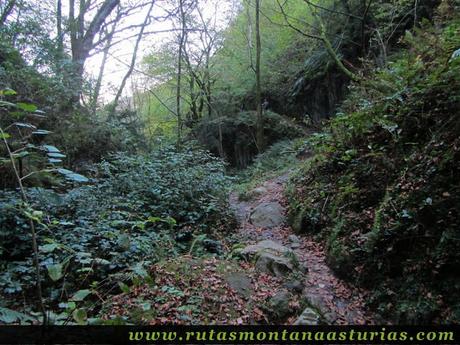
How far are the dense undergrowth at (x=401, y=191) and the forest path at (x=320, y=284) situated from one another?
0.16 metres

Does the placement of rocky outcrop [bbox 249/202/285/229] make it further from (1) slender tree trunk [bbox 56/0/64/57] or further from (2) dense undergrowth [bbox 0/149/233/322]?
(1) slender tree trunk [bbox 56/0/64/57]

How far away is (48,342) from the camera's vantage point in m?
2.03

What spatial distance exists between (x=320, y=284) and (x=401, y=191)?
1651mm

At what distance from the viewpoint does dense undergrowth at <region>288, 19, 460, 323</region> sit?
128 inches

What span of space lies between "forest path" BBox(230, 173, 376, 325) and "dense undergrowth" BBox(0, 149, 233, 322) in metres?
0.91

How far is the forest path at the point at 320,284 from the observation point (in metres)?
3.58

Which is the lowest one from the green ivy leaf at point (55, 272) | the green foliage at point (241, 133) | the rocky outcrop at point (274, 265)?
the rocky outcrop at point (274, 265)

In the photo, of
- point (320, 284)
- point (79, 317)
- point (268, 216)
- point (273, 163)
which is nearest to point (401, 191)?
point (320, 284)

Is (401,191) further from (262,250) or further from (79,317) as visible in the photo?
(79,317)

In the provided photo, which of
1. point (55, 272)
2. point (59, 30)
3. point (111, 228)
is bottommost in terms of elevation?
point (111, 228)

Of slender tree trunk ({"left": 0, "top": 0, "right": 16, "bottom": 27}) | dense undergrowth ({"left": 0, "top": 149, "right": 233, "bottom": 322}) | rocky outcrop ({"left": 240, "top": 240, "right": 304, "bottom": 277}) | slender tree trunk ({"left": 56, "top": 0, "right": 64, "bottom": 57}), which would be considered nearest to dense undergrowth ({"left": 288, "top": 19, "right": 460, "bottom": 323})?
rocky outcrop ({"left": 240, "top": 240, "right": 304, "bottom": 277})

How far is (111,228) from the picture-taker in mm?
4977

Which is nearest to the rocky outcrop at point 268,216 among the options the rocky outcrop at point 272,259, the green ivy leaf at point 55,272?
the rocky outcrop at point 272,259

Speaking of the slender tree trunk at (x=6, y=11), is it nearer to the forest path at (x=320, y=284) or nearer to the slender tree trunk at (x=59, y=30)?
the slender tree trunk at (x=59, y=30)
